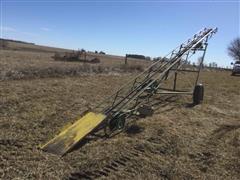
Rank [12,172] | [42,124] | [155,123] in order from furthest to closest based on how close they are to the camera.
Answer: [155,123] → [42,124] → [12,172]

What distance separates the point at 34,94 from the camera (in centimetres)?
999

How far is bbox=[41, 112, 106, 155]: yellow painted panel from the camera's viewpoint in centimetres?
561

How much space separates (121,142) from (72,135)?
3.12 feet

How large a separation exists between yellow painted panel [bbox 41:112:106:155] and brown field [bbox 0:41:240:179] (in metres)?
0.15

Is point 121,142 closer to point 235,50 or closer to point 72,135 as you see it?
point 72,135

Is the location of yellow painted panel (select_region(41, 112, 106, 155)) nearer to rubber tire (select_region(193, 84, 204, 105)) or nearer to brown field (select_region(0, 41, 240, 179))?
brown field (select_region(0, 41, 240, 179))

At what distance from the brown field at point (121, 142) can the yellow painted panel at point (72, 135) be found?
0.48 ft

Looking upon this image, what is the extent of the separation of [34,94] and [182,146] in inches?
203

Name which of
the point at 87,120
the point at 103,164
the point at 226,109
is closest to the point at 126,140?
the point at 87,120

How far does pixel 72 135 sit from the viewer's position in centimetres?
606

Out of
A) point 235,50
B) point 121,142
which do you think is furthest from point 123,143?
point 235,50

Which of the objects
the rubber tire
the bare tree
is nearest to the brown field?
the rubber tire

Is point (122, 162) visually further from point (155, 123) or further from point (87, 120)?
point (155, 123)

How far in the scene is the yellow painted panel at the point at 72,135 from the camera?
5.61 m
